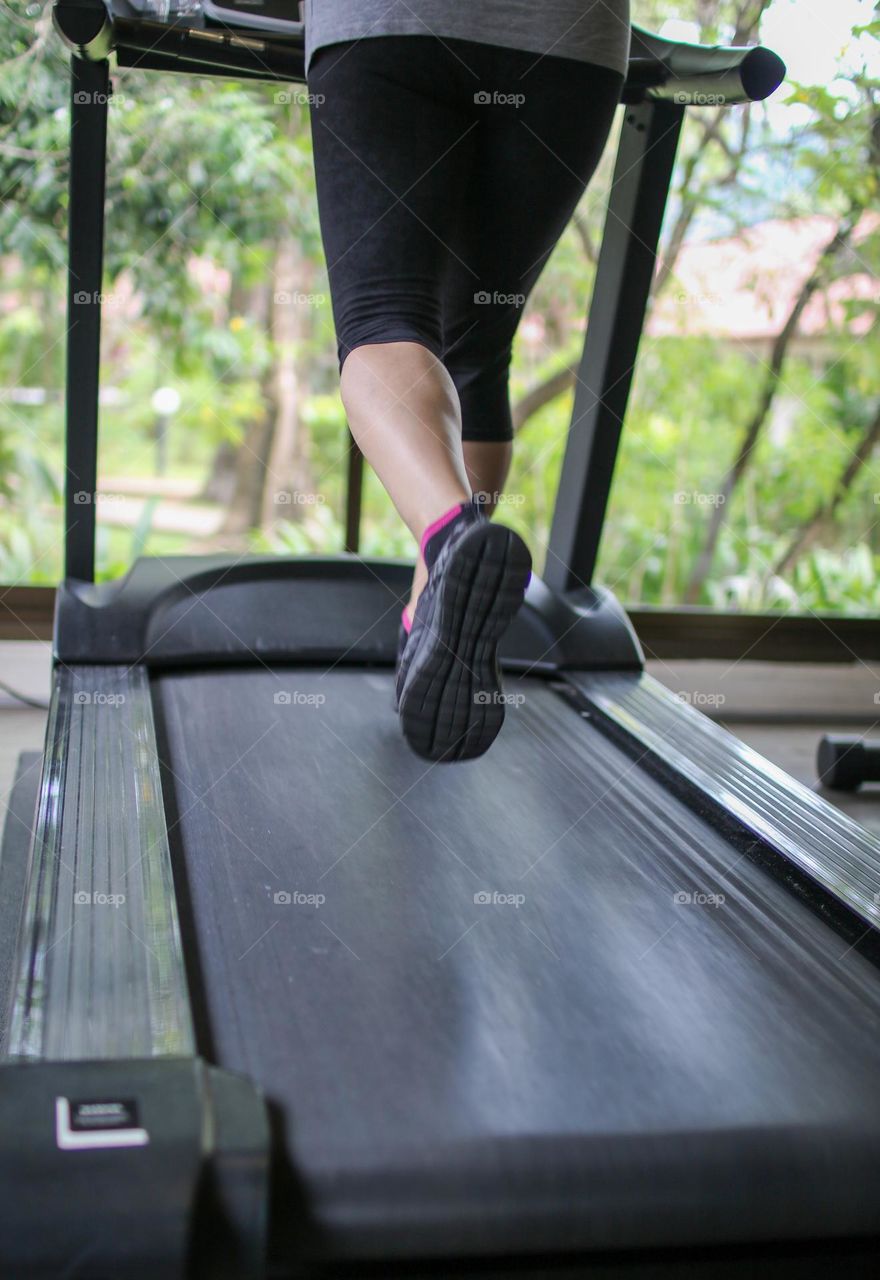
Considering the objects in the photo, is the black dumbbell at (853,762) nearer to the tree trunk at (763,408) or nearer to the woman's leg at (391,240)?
the woman's leg at (391,240)

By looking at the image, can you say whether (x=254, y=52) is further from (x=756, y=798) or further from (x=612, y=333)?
(x=756, y=798)

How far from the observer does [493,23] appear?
1204mm

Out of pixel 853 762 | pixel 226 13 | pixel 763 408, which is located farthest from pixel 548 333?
pixel 226 13

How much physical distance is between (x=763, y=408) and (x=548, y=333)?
2.31 ft

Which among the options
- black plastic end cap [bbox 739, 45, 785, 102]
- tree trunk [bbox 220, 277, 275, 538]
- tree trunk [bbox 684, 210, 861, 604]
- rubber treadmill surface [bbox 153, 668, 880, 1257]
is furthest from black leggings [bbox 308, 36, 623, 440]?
tree trunk [bbox 220, 277, 275, 538]

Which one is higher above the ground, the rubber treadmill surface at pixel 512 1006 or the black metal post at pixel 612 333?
the black metal post at pixel 612 333

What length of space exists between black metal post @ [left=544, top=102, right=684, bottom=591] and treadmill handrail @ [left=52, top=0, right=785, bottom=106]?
0.15 meters

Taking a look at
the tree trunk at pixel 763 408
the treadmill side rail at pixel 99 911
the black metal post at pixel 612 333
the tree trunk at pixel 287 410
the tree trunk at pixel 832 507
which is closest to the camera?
the treadmill side rail at pixel 99 911

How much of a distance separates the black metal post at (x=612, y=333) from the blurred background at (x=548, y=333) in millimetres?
544

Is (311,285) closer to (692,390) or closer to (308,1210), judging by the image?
(692,390)

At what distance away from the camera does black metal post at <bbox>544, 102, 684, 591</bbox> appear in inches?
80.0

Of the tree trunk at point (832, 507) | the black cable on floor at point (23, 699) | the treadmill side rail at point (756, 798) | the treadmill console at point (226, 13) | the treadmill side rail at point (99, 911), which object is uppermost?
the treadmill console at point (226, 13)

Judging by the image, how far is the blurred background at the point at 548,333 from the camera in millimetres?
2625

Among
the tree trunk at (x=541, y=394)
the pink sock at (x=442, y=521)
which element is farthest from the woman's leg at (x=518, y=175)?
the tree trunk at (x=541, y=394)
